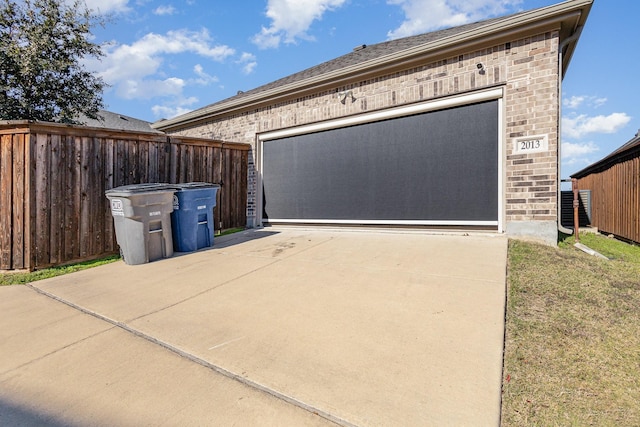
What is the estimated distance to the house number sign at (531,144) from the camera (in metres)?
5.10

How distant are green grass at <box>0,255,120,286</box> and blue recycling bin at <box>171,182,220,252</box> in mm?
1211

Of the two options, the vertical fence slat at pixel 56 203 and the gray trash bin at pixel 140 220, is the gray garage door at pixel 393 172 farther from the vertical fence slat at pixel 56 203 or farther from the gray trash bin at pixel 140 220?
the vertical fence slat at pixel 56 203

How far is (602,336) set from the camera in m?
A: 2.29

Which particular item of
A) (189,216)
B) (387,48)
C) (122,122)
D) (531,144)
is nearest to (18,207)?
(189,216)

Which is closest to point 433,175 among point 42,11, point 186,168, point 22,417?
point 186,168

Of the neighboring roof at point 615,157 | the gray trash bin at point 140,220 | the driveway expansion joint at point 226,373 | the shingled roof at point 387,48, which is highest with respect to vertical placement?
the shingled roof at point 387,48

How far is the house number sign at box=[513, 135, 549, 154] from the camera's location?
5098 mm

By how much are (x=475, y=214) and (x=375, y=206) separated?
6.64ft

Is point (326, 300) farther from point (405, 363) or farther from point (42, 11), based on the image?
point (42, 11)

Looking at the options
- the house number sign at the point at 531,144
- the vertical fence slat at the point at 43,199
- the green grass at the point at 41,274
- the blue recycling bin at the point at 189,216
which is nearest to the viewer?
the green grass at the point at 41,274

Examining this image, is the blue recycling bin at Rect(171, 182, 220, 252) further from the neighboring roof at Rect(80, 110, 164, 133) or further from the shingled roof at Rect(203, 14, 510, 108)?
the neighboring roof at Rect(80, 110, 164, 133)

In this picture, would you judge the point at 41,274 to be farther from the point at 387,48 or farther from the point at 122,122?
the point at 122,122

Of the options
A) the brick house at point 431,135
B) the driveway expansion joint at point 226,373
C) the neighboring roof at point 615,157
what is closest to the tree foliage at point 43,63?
the brick house at point 431,135

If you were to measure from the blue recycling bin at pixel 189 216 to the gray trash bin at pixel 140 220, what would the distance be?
14.0 inches
